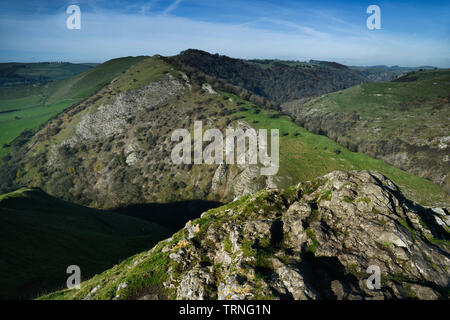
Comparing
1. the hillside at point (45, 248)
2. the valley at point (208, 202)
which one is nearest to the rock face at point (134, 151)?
the valley at point (208, 202)

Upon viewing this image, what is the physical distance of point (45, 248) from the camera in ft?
96.6

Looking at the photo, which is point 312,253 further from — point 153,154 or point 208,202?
point 153,154

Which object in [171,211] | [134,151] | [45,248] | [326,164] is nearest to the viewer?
[45,248]

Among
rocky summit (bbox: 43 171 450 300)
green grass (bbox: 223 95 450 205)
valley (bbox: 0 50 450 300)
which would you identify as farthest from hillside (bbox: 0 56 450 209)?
rocky summit (bbox: 43 171 450 300)

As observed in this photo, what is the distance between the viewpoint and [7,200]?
42250mm

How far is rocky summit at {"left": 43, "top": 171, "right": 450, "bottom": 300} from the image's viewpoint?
11.3 meters

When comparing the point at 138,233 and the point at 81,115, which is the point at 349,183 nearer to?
the point at 138,233

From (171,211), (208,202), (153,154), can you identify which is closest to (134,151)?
(153,154)

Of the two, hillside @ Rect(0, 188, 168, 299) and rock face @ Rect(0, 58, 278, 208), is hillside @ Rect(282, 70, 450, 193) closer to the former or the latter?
A: rock face @ Rect(0, 58, 278, 208)

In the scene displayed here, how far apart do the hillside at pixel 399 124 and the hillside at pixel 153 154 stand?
77.9 ft

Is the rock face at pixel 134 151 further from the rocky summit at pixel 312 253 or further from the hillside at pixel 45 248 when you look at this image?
the rocky summit at pixel 312 253

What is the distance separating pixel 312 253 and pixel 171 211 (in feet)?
269

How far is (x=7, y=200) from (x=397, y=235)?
6064 cm
